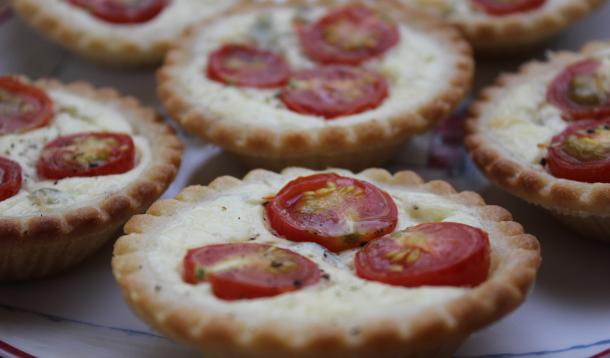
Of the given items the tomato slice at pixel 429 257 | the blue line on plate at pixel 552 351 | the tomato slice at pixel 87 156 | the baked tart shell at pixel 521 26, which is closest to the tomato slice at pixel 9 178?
the tomato slice at pixel 87 156

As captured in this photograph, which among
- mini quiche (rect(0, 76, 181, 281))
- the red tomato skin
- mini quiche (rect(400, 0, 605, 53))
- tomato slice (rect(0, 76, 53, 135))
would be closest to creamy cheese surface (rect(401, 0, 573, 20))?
mini quiche (rect(400, 0, 605, 53))

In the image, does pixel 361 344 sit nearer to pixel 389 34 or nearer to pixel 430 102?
pixel 430 102

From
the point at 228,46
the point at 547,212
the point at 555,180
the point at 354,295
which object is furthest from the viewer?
the point at 228,46

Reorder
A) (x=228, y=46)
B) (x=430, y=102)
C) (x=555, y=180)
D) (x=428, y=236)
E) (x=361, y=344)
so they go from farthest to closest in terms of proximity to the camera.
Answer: (x=228, y=46), (x=430, y=102), (x=555, y=180), (x=428, y=236), (x=361, y=344)

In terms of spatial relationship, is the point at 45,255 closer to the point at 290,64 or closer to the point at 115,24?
the point at 290,64

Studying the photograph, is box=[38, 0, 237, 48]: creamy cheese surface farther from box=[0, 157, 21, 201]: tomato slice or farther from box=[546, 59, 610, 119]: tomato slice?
box=[546, 59, 610, 119]: tomato slice

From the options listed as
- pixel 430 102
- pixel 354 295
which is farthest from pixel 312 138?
pixel 354 295
